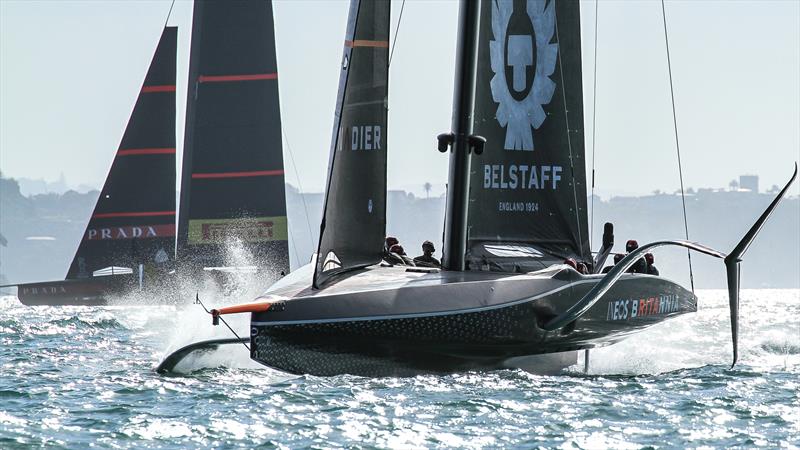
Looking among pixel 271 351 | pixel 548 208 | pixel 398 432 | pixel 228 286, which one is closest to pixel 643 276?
pixel 548 208

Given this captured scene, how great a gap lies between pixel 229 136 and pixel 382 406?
52.0 feet

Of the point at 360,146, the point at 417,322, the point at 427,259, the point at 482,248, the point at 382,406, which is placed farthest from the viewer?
the point at 482,248

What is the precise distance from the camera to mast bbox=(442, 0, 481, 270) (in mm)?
10766

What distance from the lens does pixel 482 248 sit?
41.5 ft

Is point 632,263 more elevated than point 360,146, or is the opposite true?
point 360,146

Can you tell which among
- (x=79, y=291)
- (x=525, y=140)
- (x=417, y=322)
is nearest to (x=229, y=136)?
(x=79, y=291)

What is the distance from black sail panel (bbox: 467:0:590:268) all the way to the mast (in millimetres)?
1822

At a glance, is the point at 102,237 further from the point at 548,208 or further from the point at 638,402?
the point at 638,402

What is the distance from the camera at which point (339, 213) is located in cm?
1035

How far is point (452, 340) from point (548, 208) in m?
3.81

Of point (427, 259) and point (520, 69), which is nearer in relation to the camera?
point (427, 259)

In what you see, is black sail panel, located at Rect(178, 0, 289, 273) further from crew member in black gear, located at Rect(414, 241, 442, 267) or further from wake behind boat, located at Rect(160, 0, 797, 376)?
crew member in black gear, located at Rect(414, 241, 442, 267)

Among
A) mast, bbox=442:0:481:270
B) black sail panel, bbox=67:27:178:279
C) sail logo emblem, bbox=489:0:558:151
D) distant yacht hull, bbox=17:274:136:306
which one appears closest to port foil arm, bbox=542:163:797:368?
mast, bbox=442:0:481:270

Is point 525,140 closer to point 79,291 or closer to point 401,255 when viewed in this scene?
point 401,255
